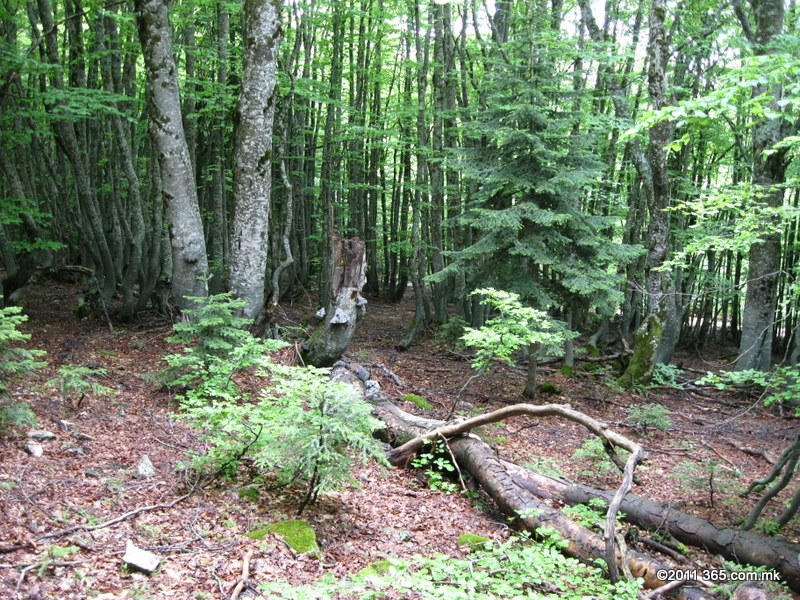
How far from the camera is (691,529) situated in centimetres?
516

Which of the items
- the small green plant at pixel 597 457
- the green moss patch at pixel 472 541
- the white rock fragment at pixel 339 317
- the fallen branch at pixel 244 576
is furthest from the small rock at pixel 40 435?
the small green plant at pixel 597 457

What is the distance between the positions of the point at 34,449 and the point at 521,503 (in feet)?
14.7

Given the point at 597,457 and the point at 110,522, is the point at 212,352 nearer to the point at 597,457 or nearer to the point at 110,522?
the point at 110,522

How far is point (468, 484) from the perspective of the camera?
615 centimetres

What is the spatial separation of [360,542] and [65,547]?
215 cm

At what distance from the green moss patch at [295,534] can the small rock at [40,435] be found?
2.26 m

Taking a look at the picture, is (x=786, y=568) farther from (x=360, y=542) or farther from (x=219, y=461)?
(x=219, y=461)

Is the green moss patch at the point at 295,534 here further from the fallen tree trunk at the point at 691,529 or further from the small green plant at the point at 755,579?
the small green plant at the point at 755,579

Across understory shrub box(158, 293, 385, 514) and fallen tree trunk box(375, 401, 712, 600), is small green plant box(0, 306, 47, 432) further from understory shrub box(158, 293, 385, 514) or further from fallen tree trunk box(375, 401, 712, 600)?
fallen tree trunk box(375, 401, 712, 600)

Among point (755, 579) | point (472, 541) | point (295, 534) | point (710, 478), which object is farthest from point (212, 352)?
point (710, 478)

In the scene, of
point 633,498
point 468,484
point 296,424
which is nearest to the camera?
point 296,424

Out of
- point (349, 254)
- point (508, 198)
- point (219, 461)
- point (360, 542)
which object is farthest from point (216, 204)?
point (360, 542)

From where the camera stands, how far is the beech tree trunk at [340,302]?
9.10 m

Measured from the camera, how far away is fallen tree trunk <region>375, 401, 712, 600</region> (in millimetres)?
4422
